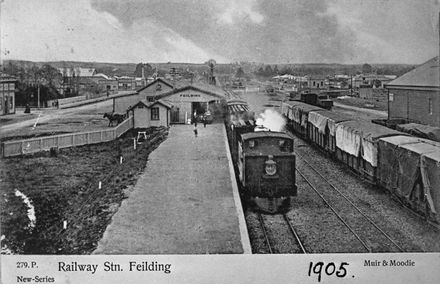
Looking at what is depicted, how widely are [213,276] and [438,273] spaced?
169 cm

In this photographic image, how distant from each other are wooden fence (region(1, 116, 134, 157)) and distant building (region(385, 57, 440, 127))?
2.89 metres

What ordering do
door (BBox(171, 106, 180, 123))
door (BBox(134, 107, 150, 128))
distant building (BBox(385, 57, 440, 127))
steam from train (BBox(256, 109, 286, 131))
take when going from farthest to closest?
steam from train (BBox(256, 109, 286, 131)) → door (BBox(171, 106, 180, 123)) → door (BBox(134, 107, 150, 128)) → distant building (BBox(385, 57, 440, 127))

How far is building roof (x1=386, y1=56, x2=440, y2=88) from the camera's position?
3.83 meters

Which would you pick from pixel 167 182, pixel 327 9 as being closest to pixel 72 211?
pixel 167 182

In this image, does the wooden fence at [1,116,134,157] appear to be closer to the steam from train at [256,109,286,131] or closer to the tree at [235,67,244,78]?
the tree at [235,67,244,78]

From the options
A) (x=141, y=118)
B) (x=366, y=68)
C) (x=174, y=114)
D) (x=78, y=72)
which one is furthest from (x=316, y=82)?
(x=78, y=72)

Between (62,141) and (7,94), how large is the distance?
73 cm

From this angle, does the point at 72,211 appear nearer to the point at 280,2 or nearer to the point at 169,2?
the point at 169,2

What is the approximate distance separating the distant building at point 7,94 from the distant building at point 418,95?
11.9 ft

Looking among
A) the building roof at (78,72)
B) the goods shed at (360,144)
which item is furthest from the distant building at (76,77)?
the goods shed at (360,144)

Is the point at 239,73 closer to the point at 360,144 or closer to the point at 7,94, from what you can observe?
the point at 360,144

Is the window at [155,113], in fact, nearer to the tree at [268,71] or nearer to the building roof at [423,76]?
the tree at [268,71]

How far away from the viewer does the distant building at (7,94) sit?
375 cm

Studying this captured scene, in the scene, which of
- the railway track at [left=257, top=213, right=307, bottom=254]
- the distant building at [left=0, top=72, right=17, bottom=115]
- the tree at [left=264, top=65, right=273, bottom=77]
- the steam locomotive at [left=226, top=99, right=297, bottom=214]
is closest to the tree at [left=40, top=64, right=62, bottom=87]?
the distant building at [left=0, top=72, right=17, bottom=115]
